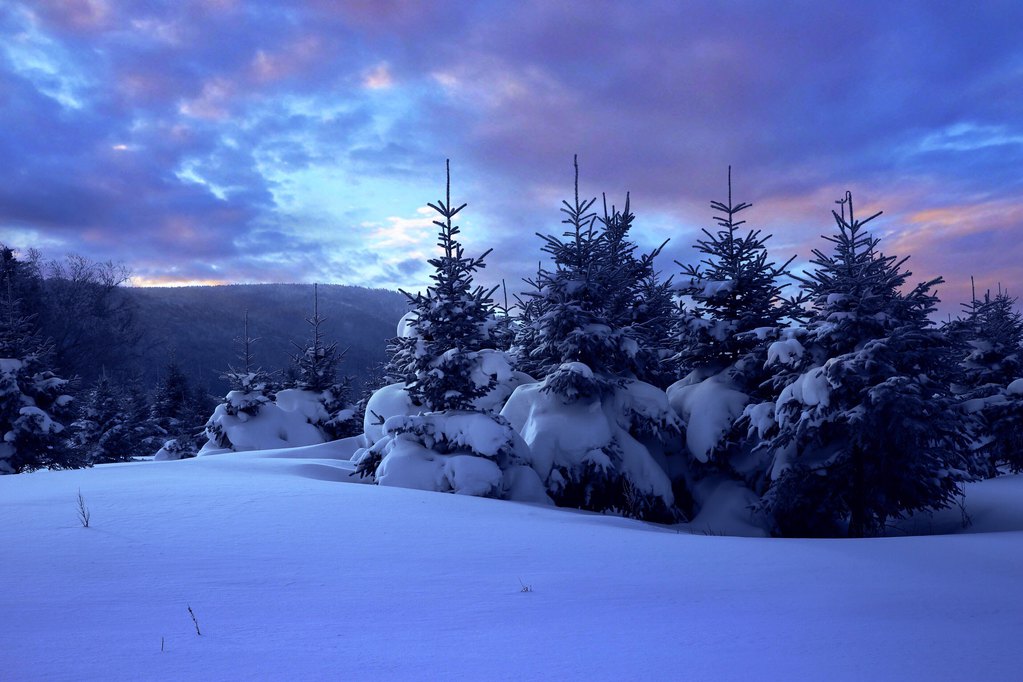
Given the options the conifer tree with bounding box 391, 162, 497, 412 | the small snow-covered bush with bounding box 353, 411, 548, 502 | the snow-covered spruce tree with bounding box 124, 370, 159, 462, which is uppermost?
the conifer tree with bounding box 391, 162, 497, 412

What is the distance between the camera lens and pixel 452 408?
11500mm

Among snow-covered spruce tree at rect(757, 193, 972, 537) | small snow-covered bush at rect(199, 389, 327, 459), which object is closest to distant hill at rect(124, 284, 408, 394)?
small snow-covered bush at rect(199, 389, 327, 459)

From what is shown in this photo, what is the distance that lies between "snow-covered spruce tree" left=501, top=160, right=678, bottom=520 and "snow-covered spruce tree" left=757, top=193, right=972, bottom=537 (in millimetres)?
2278

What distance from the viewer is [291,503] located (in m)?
6.63

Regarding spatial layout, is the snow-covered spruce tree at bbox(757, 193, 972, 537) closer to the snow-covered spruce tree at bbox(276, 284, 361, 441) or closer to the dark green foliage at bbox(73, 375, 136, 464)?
the snow-covered spruce tree at bbox(276, 284, 361, 441)

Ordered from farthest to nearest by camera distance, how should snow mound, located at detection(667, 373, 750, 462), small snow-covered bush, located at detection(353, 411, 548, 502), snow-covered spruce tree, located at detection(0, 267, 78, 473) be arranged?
snow-covered spruce tree, located at detection(0, 267, 78, 473) → snow mound, located at detection(667, 373, 750, 462) → small snow-covered bush, located at detection(353, 411, 548, 502)

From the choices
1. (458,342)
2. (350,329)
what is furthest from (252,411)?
(350,329)

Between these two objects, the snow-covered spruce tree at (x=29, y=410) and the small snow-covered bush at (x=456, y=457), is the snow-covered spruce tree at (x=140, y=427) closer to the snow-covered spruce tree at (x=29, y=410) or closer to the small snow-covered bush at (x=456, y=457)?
the snow-covered spruce tree at (x=29, y=410)

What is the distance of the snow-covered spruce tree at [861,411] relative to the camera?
9266 mm

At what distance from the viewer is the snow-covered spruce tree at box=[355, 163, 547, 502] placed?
33.9ft

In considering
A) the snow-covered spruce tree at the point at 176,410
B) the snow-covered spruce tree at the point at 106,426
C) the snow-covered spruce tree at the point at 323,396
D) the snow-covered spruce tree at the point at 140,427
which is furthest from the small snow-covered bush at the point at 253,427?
the snow-covered spruce tree at the point at 176,410

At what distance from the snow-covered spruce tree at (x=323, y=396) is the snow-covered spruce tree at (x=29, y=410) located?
351 inches

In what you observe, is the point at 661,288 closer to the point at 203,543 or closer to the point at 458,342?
the point at 458,342

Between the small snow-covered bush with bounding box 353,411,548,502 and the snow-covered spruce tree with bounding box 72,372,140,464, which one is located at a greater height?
the small snow-covered bush with bounding box 353,411,548,502
